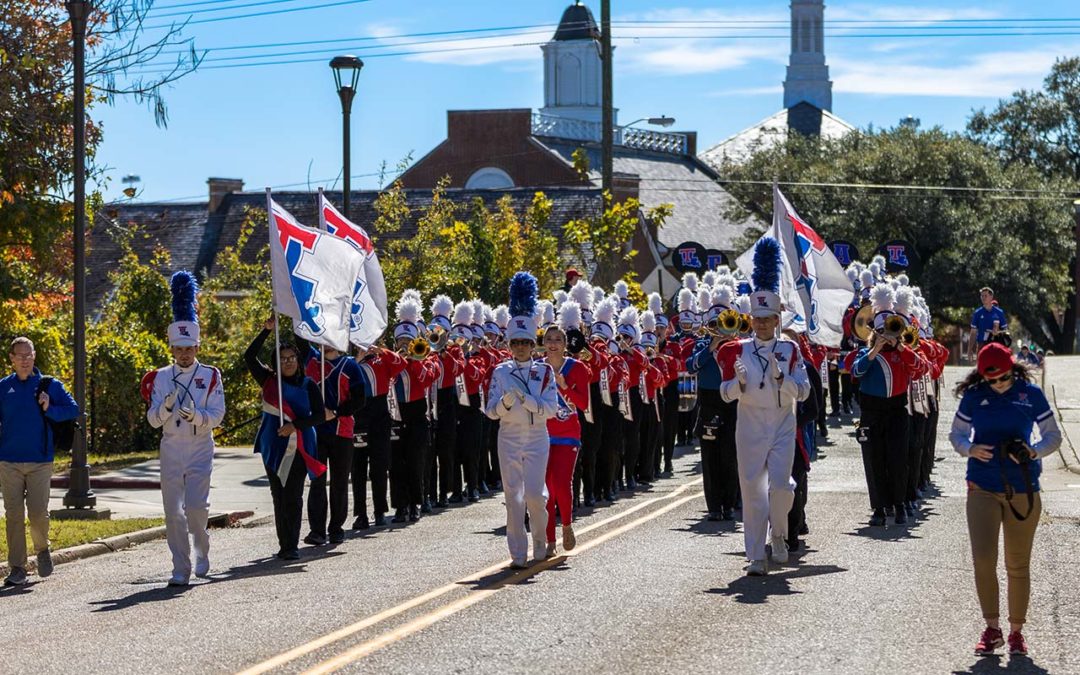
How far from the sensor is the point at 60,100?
70.5 feet

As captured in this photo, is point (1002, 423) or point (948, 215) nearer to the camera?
point (1002, 423)

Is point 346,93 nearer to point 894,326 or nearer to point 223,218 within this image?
point 894,326

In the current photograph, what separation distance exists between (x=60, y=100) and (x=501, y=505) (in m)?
7.73

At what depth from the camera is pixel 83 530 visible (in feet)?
54.0

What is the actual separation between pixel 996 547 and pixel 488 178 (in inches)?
2314

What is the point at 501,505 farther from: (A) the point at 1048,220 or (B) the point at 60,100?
(A) the point at 1048,220

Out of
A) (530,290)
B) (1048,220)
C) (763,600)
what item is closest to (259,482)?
(530,290)

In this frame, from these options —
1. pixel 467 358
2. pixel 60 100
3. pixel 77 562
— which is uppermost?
pixel 60 100

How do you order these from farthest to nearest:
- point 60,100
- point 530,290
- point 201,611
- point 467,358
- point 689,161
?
point 689,161 → point 60,100 → point 467,358 → point 530,290 → point 201,611

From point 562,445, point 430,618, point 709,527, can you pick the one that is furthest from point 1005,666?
point 709,527

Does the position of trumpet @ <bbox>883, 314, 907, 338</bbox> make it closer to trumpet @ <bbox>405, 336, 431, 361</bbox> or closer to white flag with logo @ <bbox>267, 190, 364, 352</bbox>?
trumpet @ <bbox>405, 336, 431, 361</bbox>

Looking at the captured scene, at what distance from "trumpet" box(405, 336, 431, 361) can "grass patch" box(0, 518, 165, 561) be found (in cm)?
297

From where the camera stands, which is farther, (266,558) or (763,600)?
(266,558)

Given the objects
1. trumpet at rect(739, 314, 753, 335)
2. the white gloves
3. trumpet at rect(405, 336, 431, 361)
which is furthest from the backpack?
trumpet at rect(739, 314, 753, 335)
